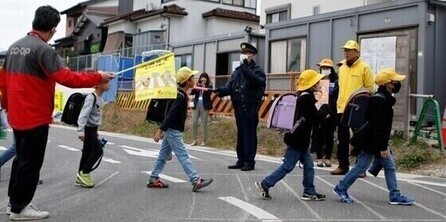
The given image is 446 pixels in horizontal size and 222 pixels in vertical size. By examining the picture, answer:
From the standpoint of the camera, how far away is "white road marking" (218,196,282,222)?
18.4ft

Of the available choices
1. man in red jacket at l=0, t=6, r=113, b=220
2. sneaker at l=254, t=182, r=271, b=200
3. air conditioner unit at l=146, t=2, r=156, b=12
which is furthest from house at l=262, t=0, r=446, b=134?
air conditioner unit at l=146, t=2, r=156, b=12

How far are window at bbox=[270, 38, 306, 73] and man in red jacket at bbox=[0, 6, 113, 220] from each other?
13395 mm

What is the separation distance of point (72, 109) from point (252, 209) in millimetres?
3022

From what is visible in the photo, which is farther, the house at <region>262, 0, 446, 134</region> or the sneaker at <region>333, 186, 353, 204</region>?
the house at <region>262, 0, 446, 134</region>

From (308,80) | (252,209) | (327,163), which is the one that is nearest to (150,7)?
Answer: (327,163)

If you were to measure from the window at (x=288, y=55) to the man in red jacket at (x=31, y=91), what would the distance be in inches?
527

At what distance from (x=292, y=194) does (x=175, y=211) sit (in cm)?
185

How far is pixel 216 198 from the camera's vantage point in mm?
6656

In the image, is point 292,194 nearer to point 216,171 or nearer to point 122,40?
point 216,171

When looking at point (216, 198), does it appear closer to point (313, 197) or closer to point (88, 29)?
point (313, 197)

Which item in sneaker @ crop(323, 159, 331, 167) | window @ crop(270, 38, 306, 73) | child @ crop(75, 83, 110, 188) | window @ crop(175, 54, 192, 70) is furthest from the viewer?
window @ crop(175, 54, 192, 70)

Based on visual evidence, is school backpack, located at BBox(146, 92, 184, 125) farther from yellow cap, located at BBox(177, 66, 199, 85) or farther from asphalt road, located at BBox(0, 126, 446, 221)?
asphalt road, located at BBox(0, 126, 446, 221)

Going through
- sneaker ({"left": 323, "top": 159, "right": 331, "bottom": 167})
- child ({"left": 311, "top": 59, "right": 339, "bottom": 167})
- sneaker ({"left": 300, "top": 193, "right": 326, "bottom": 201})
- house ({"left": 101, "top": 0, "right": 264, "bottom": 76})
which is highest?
house ({"left": 101, "top": 0, "right": 264, "bottom": 76})

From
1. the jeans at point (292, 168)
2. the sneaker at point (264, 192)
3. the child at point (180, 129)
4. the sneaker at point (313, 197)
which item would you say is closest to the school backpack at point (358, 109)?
the jeans at point (292, 168)
